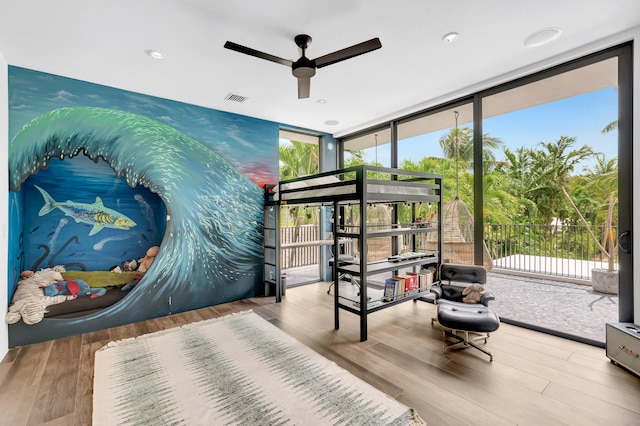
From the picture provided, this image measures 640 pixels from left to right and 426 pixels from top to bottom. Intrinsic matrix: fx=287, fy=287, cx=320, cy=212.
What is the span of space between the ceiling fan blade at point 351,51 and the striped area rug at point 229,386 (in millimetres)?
2684

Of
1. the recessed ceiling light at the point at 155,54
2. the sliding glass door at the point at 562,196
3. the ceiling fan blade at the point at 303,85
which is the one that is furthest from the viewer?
the sliding glass door at the point at 562,196

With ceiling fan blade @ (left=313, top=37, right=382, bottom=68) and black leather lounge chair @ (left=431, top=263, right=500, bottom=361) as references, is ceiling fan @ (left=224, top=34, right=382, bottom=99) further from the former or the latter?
black leather lounge chair @ (left=431, top=263, right=500, bottom=361)

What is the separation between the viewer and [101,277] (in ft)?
12.3

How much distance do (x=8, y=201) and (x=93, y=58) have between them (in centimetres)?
172

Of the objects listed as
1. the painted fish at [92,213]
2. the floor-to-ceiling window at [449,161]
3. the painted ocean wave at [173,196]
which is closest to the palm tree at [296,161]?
the painted ocean wave at [173,196]

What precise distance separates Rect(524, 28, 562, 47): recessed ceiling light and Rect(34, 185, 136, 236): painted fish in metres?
5.11

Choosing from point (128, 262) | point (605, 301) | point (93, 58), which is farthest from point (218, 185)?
point (605, 301)

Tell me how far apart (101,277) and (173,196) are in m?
1.36

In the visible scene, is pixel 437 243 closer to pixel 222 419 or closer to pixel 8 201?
pixel 222 419

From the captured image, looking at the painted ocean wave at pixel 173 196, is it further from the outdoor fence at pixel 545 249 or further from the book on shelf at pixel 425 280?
the outdoor fence at pixel 545 249

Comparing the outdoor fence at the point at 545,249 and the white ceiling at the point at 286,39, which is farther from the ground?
the white ceiling at the point at 286,39

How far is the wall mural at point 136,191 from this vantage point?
128 inches

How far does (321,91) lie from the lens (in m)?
3.84

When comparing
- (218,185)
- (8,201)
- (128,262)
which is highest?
(218,185)
